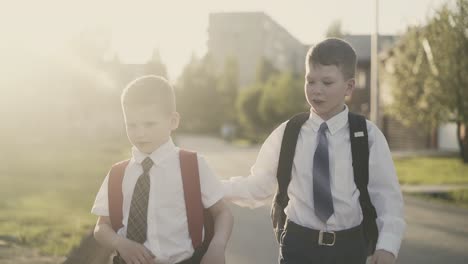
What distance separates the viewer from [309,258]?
3.40 metres

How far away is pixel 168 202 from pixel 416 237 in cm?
663

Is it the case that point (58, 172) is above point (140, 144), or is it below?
below

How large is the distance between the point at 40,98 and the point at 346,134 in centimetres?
2900

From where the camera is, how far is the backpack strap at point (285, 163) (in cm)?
352

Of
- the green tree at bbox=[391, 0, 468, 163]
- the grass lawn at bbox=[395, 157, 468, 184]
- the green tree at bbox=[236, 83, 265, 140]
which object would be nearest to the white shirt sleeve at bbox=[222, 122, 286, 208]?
the green tree at bbox=[391, 0, 468, 163]

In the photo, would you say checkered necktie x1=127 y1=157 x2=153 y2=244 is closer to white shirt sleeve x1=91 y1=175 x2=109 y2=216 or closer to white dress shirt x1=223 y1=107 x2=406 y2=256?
white shirt sleeve x1=91 y1=175 x2=109 y2=216

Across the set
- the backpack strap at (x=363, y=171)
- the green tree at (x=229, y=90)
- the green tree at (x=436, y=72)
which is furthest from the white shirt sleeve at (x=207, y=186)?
the green tree at (x=229, y=90)

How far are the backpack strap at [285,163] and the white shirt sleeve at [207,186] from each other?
61cm

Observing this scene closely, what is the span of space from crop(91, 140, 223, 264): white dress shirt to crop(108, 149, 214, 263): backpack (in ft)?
0.10

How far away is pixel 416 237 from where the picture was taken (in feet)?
29.2

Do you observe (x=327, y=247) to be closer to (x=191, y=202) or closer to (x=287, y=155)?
(x=287, y=155)

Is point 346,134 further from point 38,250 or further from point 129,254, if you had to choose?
point 38,250

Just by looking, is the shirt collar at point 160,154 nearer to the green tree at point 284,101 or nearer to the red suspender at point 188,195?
the red suspender at point 188,195

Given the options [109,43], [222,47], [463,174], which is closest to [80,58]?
[109,43]
